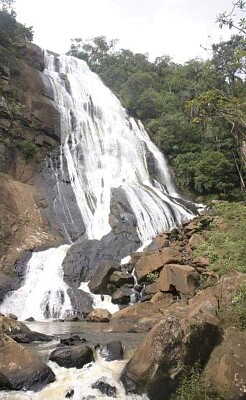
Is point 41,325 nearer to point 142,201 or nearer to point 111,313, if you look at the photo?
point 111,313

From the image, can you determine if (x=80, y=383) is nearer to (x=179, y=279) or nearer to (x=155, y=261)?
(x=179, y=279)

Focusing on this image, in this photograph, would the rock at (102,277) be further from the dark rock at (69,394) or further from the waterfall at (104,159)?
the dark rock at (69,394)

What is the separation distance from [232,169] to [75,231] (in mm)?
14759

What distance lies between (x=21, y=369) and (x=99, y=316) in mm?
6664

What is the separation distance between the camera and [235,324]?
7707mm

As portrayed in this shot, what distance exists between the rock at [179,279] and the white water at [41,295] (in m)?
3.91

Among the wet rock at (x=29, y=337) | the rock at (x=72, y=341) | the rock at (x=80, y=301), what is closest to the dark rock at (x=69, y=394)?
the rock at (x=72, y=341)

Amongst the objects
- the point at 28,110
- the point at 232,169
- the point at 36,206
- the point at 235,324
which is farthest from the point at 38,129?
the point at 235,324

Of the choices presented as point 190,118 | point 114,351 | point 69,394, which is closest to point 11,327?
point 114,351

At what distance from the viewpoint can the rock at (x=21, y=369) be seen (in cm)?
716

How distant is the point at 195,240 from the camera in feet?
58.0

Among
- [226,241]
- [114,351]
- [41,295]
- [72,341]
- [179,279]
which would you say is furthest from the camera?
[226,241]

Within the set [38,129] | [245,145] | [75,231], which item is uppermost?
[38,129]

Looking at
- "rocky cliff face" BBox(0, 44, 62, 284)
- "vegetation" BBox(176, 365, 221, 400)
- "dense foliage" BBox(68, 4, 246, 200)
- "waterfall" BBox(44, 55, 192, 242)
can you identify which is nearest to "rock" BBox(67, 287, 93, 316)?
"rocky cliff face" BBox(0, 44, 62, 284)
